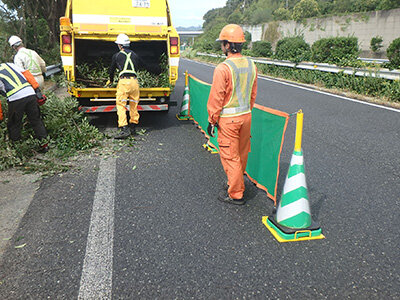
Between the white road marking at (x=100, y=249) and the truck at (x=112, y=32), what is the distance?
291 centimetres

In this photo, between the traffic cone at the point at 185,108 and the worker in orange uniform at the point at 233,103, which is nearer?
the worker in orange uniform at the point at 233,103

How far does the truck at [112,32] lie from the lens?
6641mm

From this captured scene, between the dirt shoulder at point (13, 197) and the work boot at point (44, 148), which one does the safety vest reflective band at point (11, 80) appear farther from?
the dirt shoulder at point (13, 197)

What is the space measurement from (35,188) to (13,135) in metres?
1.53

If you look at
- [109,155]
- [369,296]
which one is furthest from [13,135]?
[369,296]

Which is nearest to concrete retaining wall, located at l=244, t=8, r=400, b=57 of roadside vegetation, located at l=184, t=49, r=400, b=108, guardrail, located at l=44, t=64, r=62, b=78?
roadside vegetation, located at l=184, t=49, r=400, b=108

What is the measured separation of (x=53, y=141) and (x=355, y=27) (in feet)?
118

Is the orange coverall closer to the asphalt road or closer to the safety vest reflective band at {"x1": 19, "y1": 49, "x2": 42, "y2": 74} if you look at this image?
the asphalt road

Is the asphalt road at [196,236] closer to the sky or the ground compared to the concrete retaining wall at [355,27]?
closer to the ground

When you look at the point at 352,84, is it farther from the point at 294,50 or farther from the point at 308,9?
the point at 308,9

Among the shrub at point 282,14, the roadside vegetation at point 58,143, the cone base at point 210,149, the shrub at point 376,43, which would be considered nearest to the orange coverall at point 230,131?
the cone base at point 210,149

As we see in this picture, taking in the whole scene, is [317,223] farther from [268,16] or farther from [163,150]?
[268,16]

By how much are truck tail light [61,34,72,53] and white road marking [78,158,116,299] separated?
335 centimetres

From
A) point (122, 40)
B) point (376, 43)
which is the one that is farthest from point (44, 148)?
point (376, 43)
